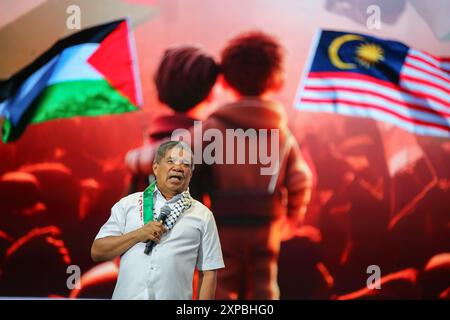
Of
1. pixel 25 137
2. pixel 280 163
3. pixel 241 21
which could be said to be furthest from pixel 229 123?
pixel 25 137

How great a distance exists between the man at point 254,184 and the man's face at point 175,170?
1.57 m

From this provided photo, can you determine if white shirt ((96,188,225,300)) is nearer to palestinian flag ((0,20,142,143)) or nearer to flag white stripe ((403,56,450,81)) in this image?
palestinian flag ((0,20,142,143))

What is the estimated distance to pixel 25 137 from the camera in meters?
4.07

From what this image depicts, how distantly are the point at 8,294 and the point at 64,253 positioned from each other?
478 mm

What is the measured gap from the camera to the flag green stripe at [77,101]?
160 inches

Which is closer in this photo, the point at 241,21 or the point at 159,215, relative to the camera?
the point at 159,215

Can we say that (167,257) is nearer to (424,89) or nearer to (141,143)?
(141,143)

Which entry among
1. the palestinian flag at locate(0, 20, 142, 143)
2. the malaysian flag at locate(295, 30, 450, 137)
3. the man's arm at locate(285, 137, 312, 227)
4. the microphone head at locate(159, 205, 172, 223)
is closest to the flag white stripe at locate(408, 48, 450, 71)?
the malaysian flag at locate(295, 30, 450, 137)

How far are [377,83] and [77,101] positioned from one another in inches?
83.4

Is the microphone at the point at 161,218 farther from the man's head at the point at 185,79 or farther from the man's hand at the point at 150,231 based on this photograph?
the man's head at the point at 185,79

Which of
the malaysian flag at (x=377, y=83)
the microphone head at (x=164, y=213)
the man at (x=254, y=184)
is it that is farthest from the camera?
the malaysian flag at (x=377, y=83)

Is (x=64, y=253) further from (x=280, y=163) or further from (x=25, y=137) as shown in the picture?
(x=280, y=163)

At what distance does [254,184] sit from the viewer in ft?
13.1

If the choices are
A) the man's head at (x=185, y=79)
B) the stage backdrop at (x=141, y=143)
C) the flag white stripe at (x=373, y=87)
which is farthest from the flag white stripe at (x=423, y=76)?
the man's head at (x=185, y=79)
